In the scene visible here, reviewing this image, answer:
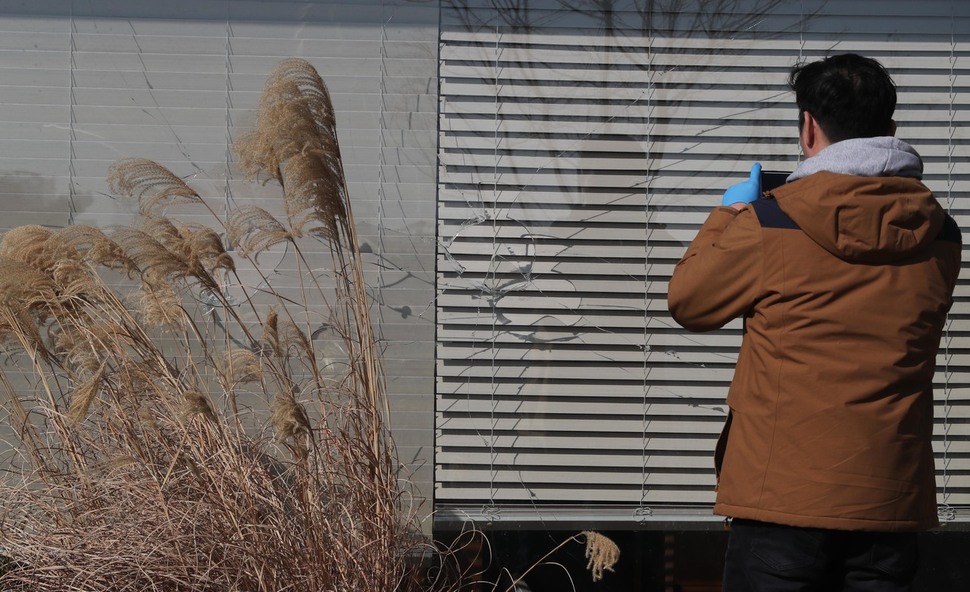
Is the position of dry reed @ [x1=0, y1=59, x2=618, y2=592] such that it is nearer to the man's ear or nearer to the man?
the man

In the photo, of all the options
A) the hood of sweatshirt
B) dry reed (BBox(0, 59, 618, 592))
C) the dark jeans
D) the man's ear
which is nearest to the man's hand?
the man's ear

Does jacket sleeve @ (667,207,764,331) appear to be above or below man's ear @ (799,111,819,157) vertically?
below

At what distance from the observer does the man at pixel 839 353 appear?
2.02 m

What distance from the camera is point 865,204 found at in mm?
2006

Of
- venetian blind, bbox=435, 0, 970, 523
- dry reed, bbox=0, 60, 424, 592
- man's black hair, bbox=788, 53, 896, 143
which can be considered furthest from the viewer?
venetian blind, bbox=435, 0, 970, 523

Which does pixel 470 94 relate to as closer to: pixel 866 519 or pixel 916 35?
pixel 916 35

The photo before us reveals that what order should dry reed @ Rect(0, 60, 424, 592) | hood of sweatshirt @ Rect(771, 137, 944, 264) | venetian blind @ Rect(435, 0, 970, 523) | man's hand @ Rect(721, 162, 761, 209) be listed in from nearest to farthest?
hood of sweatshirt @ Rect(771, 137, 944, 264) → man's hand @ Rect(721, 162, 761, 209) → dry reed @ Rect(0, 60, 424, 592) → venetian blind @ Rect(435, 0, 970, 523)

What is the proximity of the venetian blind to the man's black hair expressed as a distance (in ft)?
5.13

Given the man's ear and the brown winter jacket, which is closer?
the brown winter jacket

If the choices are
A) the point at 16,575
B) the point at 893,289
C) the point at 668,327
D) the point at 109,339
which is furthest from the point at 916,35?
the point at 16,575

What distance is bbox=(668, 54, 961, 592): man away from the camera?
6.63 ft

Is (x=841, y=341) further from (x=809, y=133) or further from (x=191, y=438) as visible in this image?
(x=191, y=438)

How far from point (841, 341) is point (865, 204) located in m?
0.28

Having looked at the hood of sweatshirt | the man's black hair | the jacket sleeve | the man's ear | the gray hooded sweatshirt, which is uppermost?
the man's black hair
